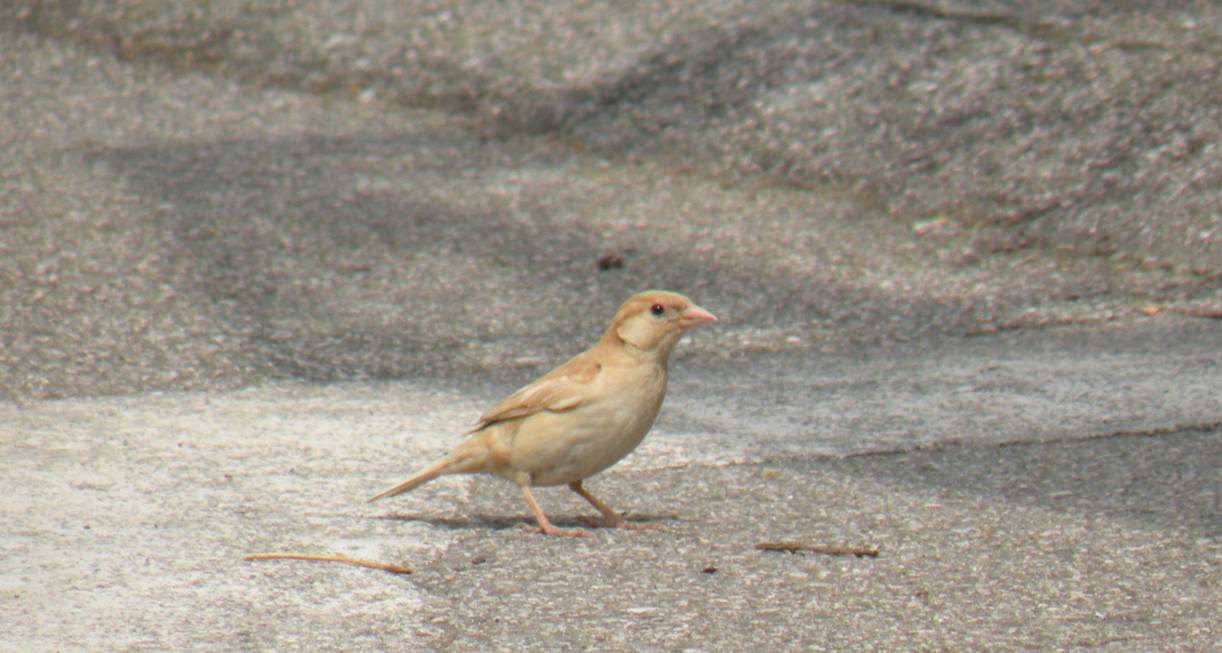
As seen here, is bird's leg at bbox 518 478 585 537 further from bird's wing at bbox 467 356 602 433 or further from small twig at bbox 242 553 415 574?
small twig at bbox 242 553 415 574

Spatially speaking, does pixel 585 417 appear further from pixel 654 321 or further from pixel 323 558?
pixel 323 558

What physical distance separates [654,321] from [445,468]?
2.04 ft

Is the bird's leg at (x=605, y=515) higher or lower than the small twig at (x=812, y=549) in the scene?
lower

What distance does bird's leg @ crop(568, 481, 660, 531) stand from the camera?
13.3ft

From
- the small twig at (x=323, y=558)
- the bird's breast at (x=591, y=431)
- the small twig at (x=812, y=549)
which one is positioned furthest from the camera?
the bird's breast at (x=591, y=431)

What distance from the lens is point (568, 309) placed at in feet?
20.3

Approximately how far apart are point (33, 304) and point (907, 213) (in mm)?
3477

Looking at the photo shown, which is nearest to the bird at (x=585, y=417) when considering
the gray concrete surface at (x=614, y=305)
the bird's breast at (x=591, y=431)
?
the bird's breast at (x=591, y=431)

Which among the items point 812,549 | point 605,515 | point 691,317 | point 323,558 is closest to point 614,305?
point 691,317

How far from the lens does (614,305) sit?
624 cm

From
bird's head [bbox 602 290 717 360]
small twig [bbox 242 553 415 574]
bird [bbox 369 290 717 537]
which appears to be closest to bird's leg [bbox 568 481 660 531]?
bird [bbox 369 290 717 537]

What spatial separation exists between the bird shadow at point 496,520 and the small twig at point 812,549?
317 mm

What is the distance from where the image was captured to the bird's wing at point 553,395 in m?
4.02

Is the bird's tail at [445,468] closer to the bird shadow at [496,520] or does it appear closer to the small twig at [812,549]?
the bird shadow at [496,520]
